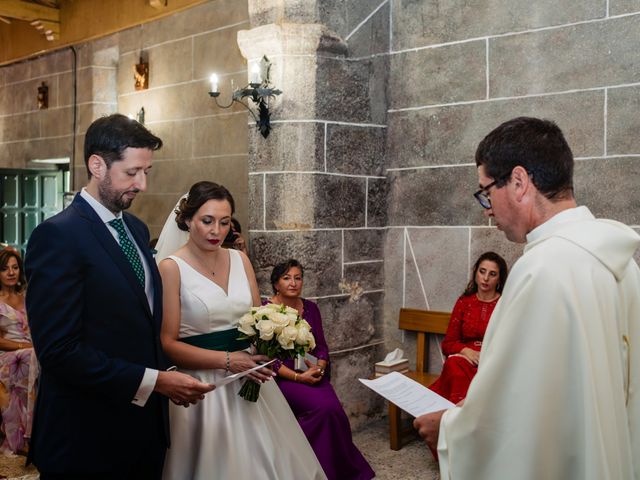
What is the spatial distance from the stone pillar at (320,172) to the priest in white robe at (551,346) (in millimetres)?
2873

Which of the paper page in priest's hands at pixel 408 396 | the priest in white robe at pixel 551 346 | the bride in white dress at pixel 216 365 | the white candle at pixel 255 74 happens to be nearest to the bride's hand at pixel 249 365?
the bride in white dress at pixel 216 365

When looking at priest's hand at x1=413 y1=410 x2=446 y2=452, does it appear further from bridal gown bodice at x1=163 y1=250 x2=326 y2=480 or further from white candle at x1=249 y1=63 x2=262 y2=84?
white candle at x1=249 y1=63 x2=262 y2=84

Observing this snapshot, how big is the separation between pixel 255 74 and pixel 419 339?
217 centimetres

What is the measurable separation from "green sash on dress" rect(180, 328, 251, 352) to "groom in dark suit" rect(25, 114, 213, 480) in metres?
0.67

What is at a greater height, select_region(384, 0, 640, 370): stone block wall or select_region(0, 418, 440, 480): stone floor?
select_region(384, 0, 640, 370): stone block wall

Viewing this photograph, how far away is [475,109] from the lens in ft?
15.8

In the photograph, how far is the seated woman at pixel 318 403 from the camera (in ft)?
13.1

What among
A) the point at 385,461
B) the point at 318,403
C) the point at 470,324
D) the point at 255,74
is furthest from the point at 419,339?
the point at 255,74

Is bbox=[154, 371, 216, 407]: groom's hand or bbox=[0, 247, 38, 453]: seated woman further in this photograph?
bbox=[0, 247, 38, 453]: seated woman

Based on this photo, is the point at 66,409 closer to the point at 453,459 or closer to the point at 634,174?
the point at 453,459

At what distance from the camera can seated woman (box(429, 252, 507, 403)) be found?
171 inches

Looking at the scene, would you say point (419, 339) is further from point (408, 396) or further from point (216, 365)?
point (408, 396)

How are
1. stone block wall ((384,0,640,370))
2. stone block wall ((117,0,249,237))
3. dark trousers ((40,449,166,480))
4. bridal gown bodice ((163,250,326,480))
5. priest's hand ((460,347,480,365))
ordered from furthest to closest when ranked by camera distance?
stone block wall ((117,0,249,237)) → priest's hand ((460,347,480,365)) → stone block wall ((384,0,640,370)) → bridal gown bodice ((163,250,326,480)) → dark trousers ((40,449,166,480))

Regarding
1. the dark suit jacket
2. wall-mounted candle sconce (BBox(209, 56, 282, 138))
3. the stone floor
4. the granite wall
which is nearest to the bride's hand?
the dark suit jacket
